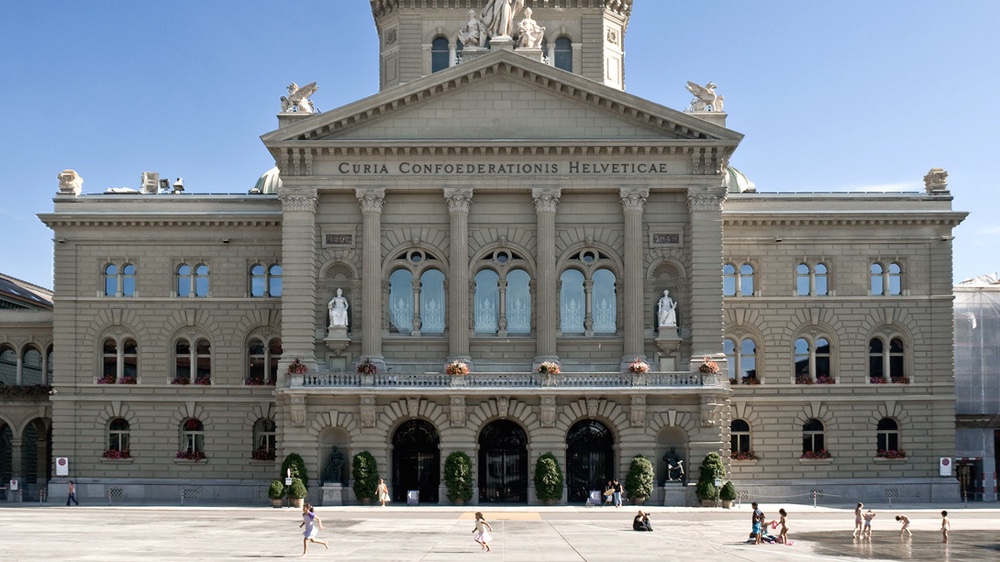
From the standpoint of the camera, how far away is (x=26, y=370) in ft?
253

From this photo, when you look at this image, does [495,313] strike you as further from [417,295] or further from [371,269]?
[371,269]

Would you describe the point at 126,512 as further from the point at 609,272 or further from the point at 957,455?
the point at 957,455

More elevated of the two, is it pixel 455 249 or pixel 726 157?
pixel 726 157

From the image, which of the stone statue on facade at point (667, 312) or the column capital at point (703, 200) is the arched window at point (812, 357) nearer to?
the stone statue on facade at point (667, 312)

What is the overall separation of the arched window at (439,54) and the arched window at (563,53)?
20.8 ft

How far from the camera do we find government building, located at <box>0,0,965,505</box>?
6275 centimetres

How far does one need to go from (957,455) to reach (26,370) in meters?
54.1

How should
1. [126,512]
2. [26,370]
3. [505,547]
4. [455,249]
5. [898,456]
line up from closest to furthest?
[505,547] → [126,512] → [455,249] → [898,456] → [26,370]

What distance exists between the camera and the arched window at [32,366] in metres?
75.8

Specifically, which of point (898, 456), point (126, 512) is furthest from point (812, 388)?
point (126, 512)

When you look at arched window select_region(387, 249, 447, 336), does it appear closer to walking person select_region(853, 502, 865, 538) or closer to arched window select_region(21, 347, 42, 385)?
arched window select_region(21, 347, 42, 385)

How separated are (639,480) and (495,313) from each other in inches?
443

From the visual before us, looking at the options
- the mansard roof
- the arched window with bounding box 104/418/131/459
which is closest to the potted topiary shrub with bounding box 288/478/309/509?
the arched window with bounding box 104/418/131/459

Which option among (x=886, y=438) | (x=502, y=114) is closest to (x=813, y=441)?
(x=886, y=438)
